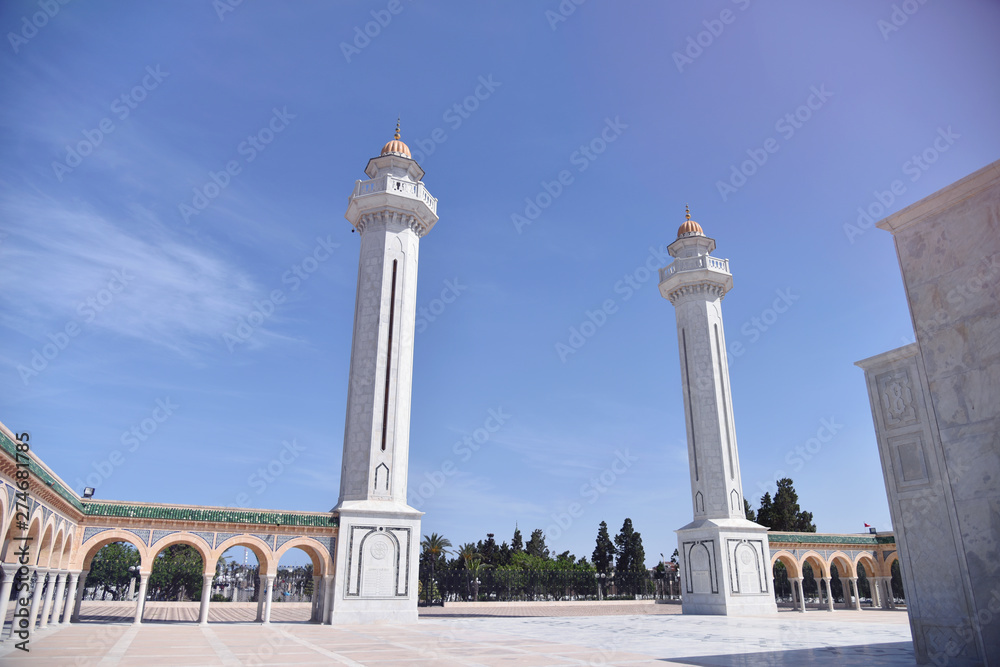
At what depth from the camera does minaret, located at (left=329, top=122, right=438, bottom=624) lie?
20.0 meters

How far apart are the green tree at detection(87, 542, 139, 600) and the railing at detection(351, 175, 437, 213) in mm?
32880

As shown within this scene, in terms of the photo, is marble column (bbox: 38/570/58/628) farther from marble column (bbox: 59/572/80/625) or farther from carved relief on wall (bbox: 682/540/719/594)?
carved relief on wall (bbox: 682/540/719/594)

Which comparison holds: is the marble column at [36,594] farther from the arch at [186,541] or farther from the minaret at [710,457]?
the minaret at [710,457]

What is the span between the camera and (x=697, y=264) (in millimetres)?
30500

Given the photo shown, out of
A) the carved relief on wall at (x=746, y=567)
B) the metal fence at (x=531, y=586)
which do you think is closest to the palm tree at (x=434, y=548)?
the metal fence at (x=531, y=586)

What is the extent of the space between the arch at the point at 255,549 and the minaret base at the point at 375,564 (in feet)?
7.18

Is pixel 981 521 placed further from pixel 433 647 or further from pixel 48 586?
pixel 48 586

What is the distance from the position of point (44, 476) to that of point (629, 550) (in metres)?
41.8

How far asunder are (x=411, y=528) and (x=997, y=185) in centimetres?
1834

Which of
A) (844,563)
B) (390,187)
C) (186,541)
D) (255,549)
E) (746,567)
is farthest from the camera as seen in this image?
(844,563)

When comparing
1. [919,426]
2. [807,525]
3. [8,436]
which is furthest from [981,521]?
[807,525]

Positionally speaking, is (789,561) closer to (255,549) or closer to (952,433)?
(255,549)

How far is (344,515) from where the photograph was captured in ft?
66.7

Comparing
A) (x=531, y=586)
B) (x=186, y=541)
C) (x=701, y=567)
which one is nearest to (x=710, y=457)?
(x=701, y=567)
